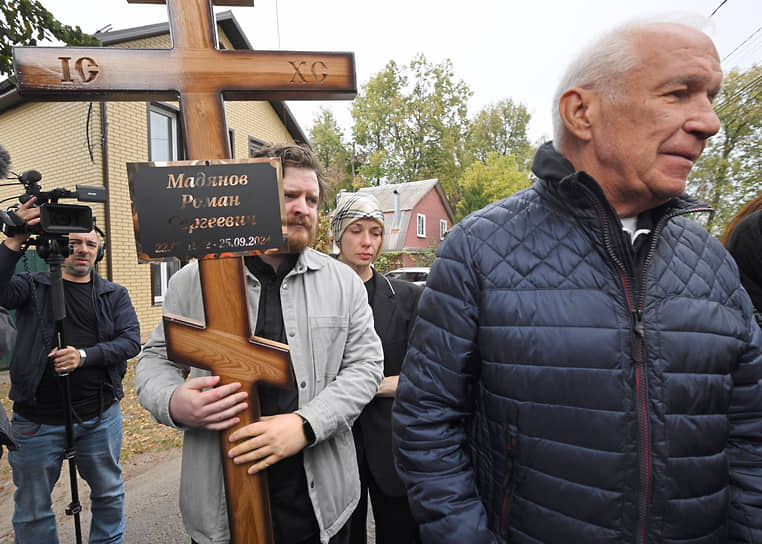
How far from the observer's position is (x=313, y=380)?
1.58 metres

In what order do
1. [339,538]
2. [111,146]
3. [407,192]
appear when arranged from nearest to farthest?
[339,538] < [111,146] < [407,192]

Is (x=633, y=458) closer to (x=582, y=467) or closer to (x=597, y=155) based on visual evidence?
(x=582, y=467)

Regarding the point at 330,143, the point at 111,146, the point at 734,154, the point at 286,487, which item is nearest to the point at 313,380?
the point at 286,487

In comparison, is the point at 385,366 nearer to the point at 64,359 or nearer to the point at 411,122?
the point at 64,359

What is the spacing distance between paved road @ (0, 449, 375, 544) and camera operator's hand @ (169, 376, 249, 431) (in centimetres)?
233

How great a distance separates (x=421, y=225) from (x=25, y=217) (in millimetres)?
27439

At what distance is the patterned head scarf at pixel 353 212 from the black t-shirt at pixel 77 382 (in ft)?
6.08

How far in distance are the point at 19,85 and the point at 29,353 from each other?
1.99 metres

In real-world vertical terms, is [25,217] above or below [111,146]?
below

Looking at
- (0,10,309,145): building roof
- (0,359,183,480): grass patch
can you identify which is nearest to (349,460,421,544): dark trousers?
(0,359,183,480): grass patch

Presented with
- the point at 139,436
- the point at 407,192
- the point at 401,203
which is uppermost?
the point at 407,192

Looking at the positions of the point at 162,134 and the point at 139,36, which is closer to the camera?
the point at 139,36

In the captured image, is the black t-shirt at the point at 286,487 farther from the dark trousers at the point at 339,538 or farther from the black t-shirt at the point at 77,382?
the black t-shirt at the point at 77,382

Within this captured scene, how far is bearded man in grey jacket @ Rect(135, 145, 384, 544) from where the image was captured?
1332mm
